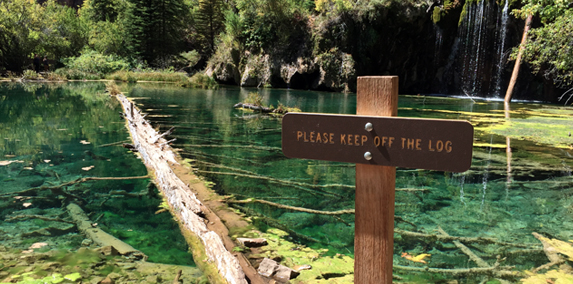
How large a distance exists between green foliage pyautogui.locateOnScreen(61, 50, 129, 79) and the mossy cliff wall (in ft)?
40.6

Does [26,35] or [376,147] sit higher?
[26,35]

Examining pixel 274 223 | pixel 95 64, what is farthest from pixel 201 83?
pixel 274 223

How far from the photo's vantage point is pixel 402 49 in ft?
85.6

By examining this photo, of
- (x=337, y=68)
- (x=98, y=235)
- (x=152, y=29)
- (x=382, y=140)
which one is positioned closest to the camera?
(x=382, y=140)

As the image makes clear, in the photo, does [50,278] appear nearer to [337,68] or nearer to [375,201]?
[375,201]

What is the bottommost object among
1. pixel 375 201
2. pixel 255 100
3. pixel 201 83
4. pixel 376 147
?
pixel 375 201

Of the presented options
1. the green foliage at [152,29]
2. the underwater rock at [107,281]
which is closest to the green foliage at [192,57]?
the green foliage at [152,29]

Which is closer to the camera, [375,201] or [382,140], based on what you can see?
[382,140]

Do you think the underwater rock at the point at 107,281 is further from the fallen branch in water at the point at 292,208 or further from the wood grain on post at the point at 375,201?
the wood grain on post at the point at 375,201

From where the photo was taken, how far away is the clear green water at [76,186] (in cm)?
357

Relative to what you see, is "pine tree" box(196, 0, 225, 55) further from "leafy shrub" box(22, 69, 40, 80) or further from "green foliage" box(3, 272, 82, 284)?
"green foliage" box(3, 272, 82, 284)

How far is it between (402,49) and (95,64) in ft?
80.6

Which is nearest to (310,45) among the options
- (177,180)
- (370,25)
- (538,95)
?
(370,25)

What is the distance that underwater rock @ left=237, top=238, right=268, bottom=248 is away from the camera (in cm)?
332
